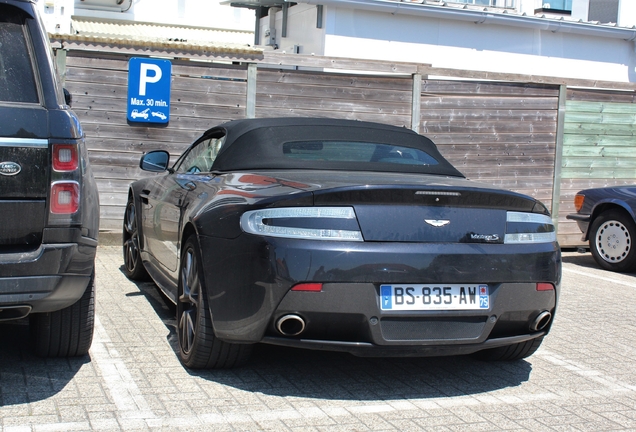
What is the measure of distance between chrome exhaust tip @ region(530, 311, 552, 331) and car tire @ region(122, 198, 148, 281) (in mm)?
3637

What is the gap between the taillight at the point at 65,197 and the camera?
3.75 meters

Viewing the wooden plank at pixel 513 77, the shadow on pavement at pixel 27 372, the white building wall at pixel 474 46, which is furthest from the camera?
the white building wall at pixel 474 46

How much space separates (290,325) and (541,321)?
139 centimetres

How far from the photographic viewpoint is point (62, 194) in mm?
3770

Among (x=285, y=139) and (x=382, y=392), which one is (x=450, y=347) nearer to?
(x=382, y=392)

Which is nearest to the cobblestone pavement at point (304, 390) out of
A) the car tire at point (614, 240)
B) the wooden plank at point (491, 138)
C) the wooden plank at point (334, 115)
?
the car tire at point (614, 240)

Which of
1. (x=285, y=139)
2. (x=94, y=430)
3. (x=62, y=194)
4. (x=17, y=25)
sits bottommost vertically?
(x=94, y=430)

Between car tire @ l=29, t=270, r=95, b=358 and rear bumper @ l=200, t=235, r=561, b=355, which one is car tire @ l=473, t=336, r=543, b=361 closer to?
rear bumper @ l=200, t=235, r=561, b=355

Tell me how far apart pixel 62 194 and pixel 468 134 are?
25.7ft

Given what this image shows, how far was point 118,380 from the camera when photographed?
4.29 metres

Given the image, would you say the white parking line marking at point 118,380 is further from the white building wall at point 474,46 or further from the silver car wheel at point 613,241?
the white building wall at point 474,46

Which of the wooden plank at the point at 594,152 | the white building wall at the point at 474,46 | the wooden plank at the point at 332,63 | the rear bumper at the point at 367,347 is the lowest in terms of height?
the rear bumper at the point at 367,347

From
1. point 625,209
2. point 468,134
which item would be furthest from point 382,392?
point 468,134

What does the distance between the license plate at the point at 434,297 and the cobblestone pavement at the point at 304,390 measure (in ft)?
1.71
